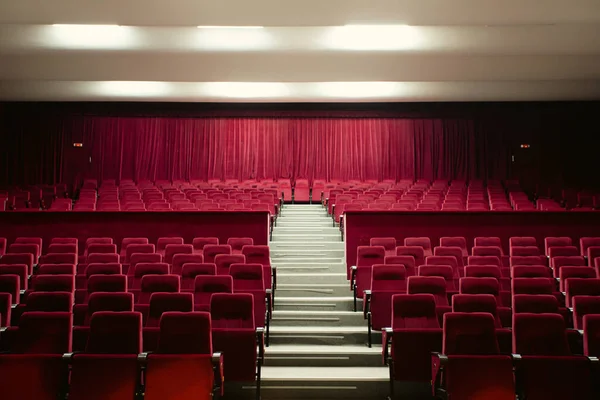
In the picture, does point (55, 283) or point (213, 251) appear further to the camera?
point (213, 251)

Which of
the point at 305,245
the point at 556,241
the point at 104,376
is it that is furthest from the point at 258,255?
the point at 556,241

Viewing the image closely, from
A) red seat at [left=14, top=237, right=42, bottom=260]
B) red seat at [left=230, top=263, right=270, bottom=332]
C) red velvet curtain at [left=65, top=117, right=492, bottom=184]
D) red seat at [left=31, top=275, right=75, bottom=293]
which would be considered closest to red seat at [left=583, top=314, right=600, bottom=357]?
red seat at [left=230, top=263, right=270, bottom=332]

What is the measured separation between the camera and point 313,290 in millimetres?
5910

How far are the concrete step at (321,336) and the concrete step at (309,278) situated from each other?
131cm

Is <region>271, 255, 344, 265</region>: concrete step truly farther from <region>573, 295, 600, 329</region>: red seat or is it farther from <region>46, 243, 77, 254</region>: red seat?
<region>573, 295, 600, 329</region>: red seat

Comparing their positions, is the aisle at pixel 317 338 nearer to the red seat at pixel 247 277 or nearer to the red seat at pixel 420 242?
the red seat at pixel 247 277

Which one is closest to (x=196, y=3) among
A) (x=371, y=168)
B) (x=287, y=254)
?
(x=287, y=254)

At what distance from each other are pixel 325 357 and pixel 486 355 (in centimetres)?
134

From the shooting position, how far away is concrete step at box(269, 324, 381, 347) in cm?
476

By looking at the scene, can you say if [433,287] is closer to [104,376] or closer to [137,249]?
[104,376]

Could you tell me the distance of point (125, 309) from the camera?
416 cm

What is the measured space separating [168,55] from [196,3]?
249cm

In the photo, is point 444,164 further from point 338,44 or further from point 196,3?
point 196,3

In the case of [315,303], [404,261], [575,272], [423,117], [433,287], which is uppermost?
[423,117]
